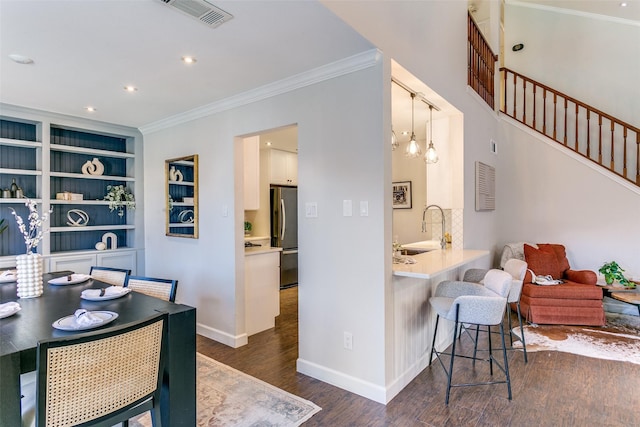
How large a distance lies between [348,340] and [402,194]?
4322mm

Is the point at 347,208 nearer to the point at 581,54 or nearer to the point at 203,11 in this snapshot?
the point at 203,11

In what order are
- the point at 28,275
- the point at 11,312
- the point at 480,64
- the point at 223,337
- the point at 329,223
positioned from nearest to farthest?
the point at 11,312 < the point at 28,275 < the point at 329,223 < the point at 223,337 < the point at 480,64

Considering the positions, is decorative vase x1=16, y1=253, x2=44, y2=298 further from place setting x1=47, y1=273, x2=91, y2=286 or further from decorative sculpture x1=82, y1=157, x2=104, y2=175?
decorative sculpture x1=82, y1=157, x2=104, y2=175

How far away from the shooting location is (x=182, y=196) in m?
4.06

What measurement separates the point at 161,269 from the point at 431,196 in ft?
11.2

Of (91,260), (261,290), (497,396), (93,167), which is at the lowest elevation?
(497,396)

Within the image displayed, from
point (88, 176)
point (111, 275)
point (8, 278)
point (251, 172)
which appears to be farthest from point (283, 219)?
point (8, 278)

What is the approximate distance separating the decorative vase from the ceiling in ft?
4.68

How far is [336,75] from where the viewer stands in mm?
2656

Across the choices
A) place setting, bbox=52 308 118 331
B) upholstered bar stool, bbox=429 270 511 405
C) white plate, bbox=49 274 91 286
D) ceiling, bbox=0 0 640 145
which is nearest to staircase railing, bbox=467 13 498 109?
ceiling, bbox=0 0 640 145

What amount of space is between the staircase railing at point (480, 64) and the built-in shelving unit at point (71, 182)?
4.46 metres

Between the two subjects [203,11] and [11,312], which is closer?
[11,312]

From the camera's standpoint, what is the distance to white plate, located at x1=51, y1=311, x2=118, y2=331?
1574mm

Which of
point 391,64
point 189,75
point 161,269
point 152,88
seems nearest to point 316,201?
point 391,64
